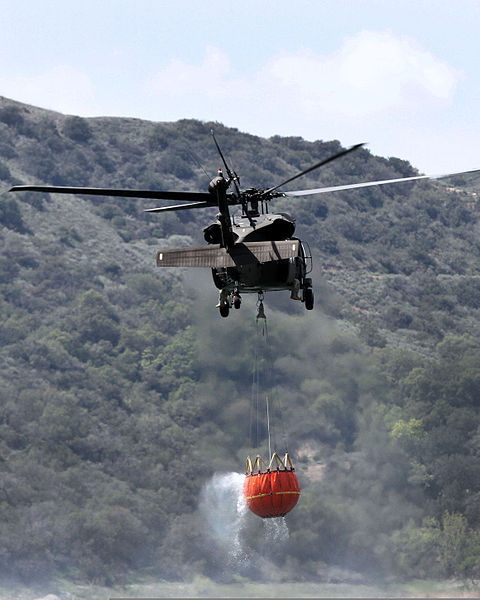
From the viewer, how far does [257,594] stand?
349 feet

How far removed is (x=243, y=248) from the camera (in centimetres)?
3791

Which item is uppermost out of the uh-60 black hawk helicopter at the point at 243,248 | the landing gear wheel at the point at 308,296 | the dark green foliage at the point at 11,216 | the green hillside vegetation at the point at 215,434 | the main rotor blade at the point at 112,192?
the dark green foliage at the point at 11,216

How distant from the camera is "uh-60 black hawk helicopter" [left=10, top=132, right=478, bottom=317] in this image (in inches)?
1463

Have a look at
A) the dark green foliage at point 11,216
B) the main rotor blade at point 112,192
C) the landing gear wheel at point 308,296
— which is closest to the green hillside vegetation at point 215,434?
the dark green foliage at point 11,216

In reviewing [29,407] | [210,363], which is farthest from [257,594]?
[29,407]

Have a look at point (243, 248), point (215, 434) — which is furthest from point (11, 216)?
point (243, 248)

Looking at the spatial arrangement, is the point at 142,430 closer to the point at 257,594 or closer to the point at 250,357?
the point at 250,357

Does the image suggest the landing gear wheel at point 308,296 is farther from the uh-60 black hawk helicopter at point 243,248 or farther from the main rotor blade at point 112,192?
the main rotor blade at point 112,192

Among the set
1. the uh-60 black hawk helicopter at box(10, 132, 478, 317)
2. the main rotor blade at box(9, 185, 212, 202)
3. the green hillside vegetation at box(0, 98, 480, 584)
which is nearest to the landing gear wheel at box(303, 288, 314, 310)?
the uh-60 black hawk helicopter at box(10, 132, 478, 317)

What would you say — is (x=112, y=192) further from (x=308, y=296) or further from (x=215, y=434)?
(x=215, y=434)

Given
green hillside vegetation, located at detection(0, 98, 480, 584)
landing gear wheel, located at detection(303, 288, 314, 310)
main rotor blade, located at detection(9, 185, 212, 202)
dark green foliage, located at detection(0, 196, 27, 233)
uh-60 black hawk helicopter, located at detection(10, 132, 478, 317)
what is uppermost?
dark green foliage, located at detection(0, 196, 27, 233)

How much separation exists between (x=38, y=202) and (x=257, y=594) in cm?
10351

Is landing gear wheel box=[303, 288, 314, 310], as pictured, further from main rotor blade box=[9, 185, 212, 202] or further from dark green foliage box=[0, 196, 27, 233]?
dark green foliage box=[0, 196, 27, 233]

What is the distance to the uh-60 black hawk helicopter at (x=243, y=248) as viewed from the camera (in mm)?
37156
